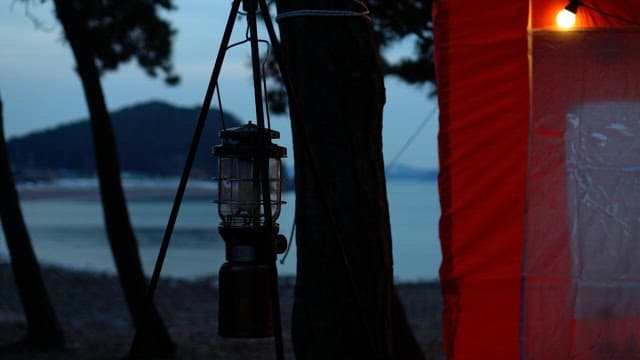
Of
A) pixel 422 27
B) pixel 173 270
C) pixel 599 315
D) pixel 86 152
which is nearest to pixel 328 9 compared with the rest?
pixel 599 315

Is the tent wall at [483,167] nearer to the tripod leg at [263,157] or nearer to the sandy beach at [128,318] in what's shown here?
the tripod leg at [263,157]

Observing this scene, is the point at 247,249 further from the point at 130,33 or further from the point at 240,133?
the point at 130,33

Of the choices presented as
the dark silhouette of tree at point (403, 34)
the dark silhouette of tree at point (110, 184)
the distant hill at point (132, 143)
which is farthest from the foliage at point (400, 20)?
the distant hill at point (132, 143)

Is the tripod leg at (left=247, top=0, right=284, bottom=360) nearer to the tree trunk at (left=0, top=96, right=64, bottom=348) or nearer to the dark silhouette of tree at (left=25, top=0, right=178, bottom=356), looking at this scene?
the dark silhouette of tree at (left=25, top=0, right=178, bottom=356)

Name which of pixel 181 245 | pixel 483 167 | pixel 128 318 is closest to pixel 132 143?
pixel 181 245

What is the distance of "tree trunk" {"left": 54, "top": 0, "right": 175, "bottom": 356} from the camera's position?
23.4ft

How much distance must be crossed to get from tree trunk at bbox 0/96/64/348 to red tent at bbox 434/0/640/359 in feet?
14.3

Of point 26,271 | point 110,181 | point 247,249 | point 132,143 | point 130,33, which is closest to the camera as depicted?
Answer: point 247,249

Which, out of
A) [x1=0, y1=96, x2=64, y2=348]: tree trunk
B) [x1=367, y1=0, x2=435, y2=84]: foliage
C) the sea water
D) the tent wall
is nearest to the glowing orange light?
the tent wall

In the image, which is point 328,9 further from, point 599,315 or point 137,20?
point 137,20

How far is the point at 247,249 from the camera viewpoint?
3.02 metres

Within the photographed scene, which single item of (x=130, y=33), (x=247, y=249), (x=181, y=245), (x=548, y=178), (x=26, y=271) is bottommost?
(x=181, y=245)

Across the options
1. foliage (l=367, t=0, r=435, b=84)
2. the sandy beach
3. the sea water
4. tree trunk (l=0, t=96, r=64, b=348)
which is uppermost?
foliage (l=367, t=0, r=435, b=84)

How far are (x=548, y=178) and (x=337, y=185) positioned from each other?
1.50 meters
